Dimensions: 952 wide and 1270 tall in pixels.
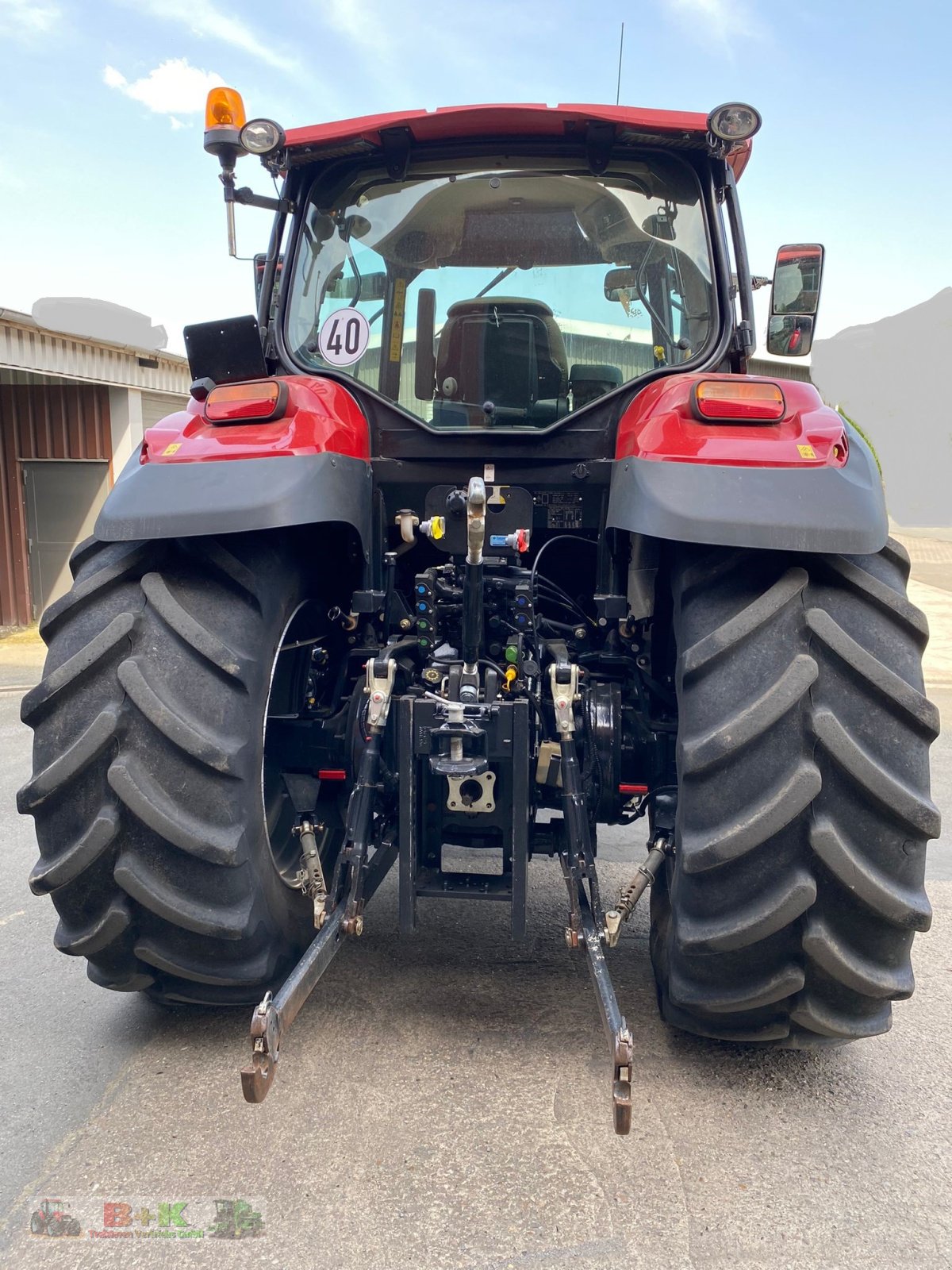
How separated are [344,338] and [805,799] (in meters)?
1.90

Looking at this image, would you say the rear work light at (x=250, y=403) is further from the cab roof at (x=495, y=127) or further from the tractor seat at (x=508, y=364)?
the cab roof at (x=495, y=127)

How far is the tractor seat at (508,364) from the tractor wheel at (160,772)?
0.90 meters

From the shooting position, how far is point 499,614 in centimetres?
265

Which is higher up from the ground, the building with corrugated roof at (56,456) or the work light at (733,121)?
the work light at (733,121)

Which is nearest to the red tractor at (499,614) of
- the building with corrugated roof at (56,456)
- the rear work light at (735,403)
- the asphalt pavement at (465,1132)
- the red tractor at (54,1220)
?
the rear work light at (735,403)

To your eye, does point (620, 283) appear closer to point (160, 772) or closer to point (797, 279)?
point (797, 279)

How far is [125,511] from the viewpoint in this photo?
7.59 feet

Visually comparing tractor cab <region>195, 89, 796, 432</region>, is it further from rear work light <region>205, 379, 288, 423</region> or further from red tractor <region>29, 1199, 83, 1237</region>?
red tractor <region>29, 1199, 83, 1237</region>

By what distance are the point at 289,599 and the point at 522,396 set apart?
935mm

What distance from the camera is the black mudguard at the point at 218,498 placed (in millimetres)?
2268

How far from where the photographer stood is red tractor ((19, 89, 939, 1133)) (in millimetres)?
2143

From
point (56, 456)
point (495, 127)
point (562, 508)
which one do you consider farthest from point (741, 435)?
point (56, 456)

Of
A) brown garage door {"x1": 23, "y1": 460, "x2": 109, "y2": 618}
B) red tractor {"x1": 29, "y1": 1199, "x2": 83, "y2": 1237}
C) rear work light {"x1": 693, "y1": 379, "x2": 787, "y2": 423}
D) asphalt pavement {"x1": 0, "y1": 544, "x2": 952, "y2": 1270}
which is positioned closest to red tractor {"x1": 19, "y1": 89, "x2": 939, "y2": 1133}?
rear work light {"x1": 693, "y1": 379, "x2": 787, "y2": 423}

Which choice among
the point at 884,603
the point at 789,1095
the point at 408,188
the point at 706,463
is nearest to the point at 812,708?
the point at 884,603
